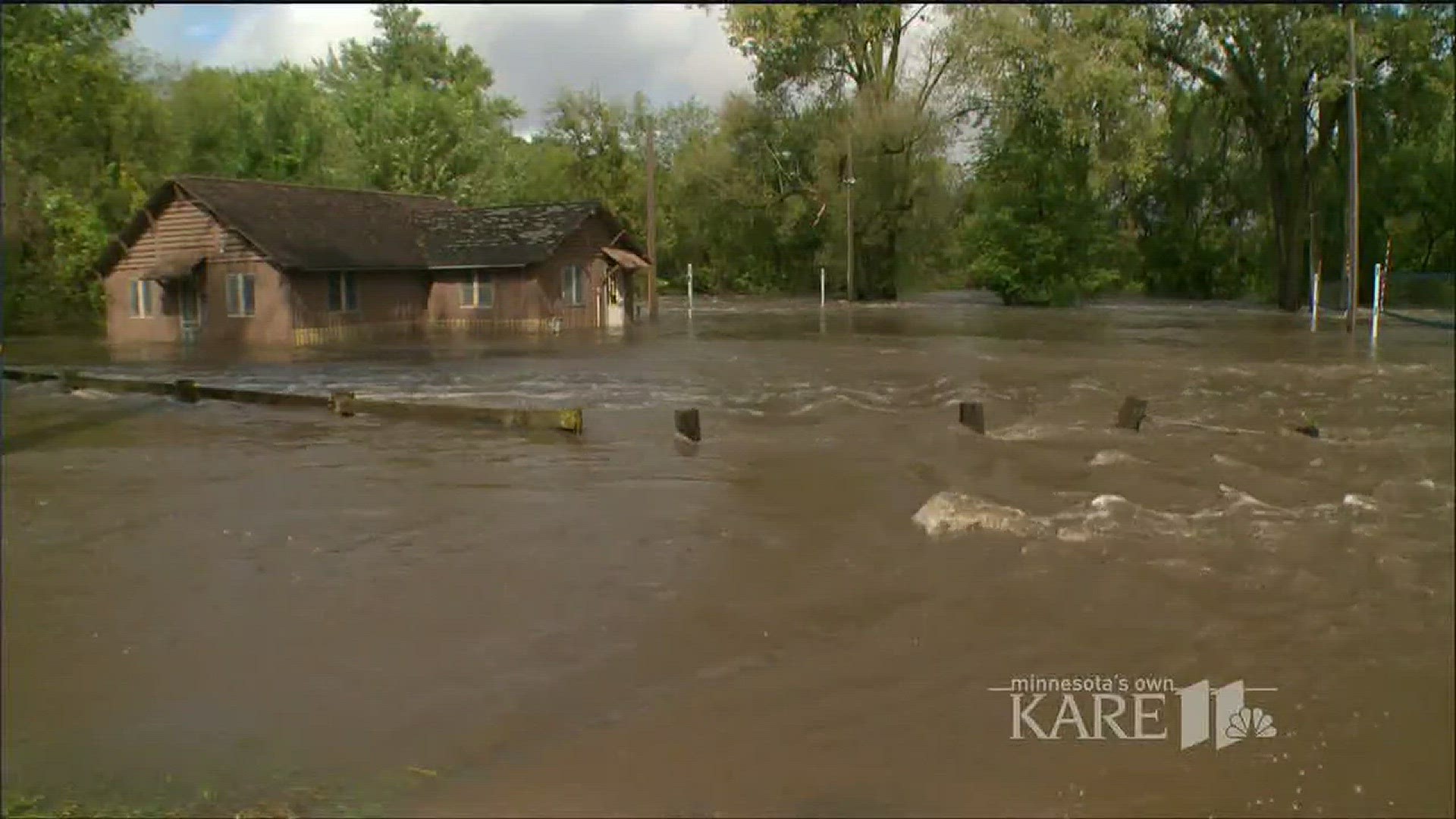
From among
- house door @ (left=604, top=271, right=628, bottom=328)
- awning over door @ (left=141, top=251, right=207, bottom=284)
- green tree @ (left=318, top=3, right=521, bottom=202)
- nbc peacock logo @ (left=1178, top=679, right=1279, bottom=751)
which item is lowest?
nbc peacock logo @ (left=1178, top=679, right=1279, bottom=751)

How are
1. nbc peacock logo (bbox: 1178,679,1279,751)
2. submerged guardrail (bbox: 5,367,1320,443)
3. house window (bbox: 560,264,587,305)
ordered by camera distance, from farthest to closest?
house window (bbox: 560,264,587,305), submerged guardrail (bbox: 5,367,1320,443), nbc peacock logo (bbox: 1178,679,1279,751)

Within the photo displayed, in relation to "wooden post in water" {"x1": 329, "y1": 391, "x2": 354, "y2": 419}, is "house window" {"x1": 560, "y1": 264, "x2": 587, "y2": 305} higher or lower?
higher

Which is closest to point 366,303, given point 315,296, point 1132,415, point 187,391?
point 315,296

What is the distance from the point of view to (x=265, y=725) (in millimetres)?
6426

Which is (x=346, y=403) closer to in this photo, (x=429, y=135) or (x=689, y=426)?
(x=689, y=426)

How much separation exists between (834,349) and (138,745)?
2573cm

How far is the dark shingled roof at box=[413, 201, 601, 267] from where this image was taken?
39312 millimetres

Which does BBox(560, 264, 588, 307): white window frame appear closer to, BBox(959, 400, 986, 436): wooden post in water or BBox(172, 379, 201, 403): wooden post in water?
BBox(172, 379, 201, 403): wooden post in water

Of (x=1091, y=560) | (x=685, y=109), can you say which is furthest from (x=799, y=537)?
(x=685, y=109)

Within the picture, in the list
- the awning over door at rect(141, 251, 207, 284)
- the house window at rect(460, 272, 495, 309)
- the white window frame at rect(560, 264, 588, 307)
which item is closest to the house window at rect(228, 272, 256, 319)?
the awning over door at rect(141, 251, 207, 284)

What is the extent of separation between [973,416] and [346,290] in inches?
1059

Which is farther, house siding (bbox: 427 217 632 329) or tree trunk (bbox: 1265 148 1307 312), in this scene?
tree trunk (bbox: 1265 148 1307 312)

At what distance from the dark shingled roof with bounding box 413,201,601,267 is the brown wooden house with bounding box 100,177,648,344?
54 millimetres

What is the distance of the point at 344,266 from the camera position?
37.1 m
